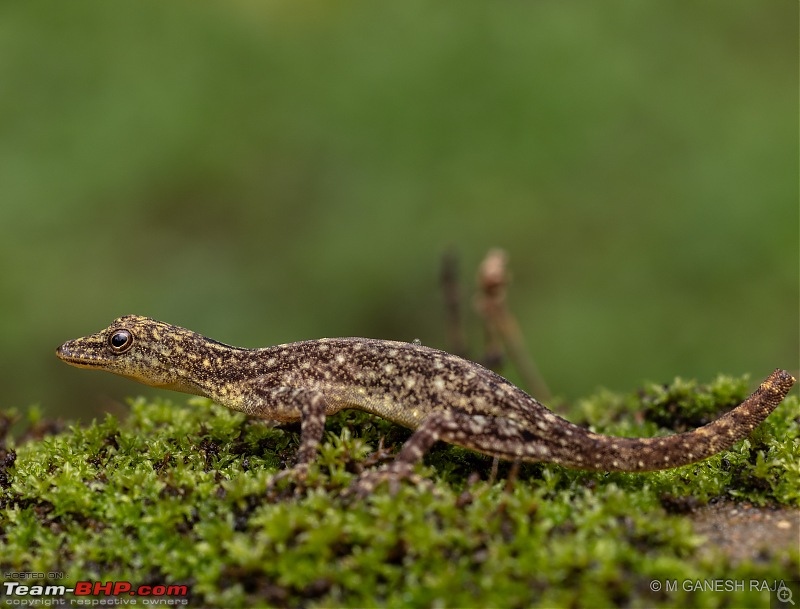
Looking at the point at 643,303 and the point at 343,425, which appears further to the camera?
A: the point at 643,303

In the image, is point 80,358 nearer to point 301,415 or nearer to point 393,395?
point 301,415

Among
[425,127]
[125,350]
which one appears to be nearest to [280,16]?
[425,127]

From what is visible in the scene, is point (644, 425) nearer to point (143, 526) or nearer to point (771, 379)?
point (771, 379)
